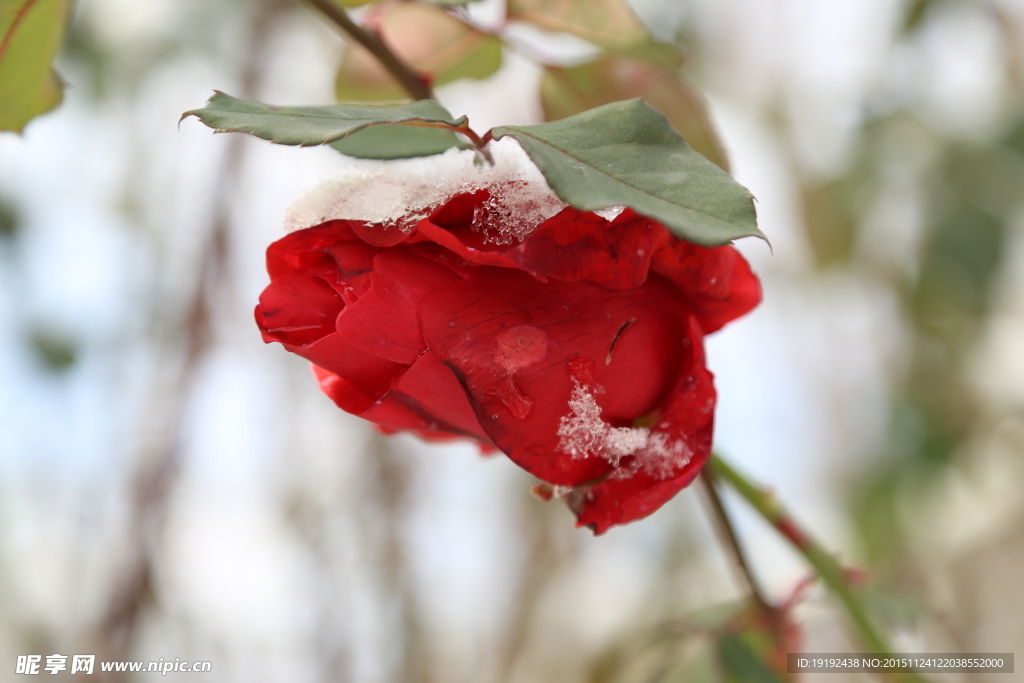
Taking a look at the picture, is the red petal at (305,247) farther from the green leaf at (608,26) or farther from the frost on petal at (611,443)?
the green leaf at (608,26)

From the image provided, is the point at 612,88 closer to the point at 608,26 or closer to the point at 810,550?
the point at 608,26

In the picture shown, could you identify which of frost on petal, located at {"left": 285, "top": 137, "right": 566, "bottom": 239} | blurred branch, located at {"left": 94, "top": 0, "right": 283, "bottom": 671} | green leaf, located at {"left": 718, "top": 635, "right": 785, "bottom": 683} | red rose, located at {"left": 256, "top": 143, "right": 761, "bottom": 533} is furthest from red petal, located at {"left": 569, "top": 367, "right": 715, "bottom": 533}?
blurred branch, located at {"left": 94, "top": 0, "right": 283, "bottom": 671}

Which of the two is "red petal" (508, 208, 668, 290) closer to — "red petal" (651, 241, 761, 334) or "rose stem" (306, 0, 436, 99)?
"red petal" (651, 241, 761, 334)

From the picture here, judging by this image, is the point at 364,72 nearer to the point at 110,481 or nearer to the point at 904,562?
the point at 110,481

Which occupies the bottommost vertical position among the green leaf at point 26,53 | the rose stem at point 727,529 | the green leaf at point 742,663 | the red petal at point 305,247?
the green leaf at point 742,663

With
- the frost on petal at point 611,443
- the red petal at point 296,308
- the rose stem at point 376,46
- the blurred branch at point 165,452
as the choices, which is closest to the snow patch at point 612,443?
the frost on petal at point 611,443

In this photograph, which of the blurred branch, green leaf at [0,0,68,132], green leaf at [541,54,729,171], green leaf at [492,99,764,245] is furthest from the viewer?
the blurred branch

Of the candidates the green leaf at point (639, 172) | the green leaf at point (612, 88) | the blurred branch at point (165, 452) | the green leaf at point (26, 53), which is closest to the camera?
the green leaf at point (639, 172)
